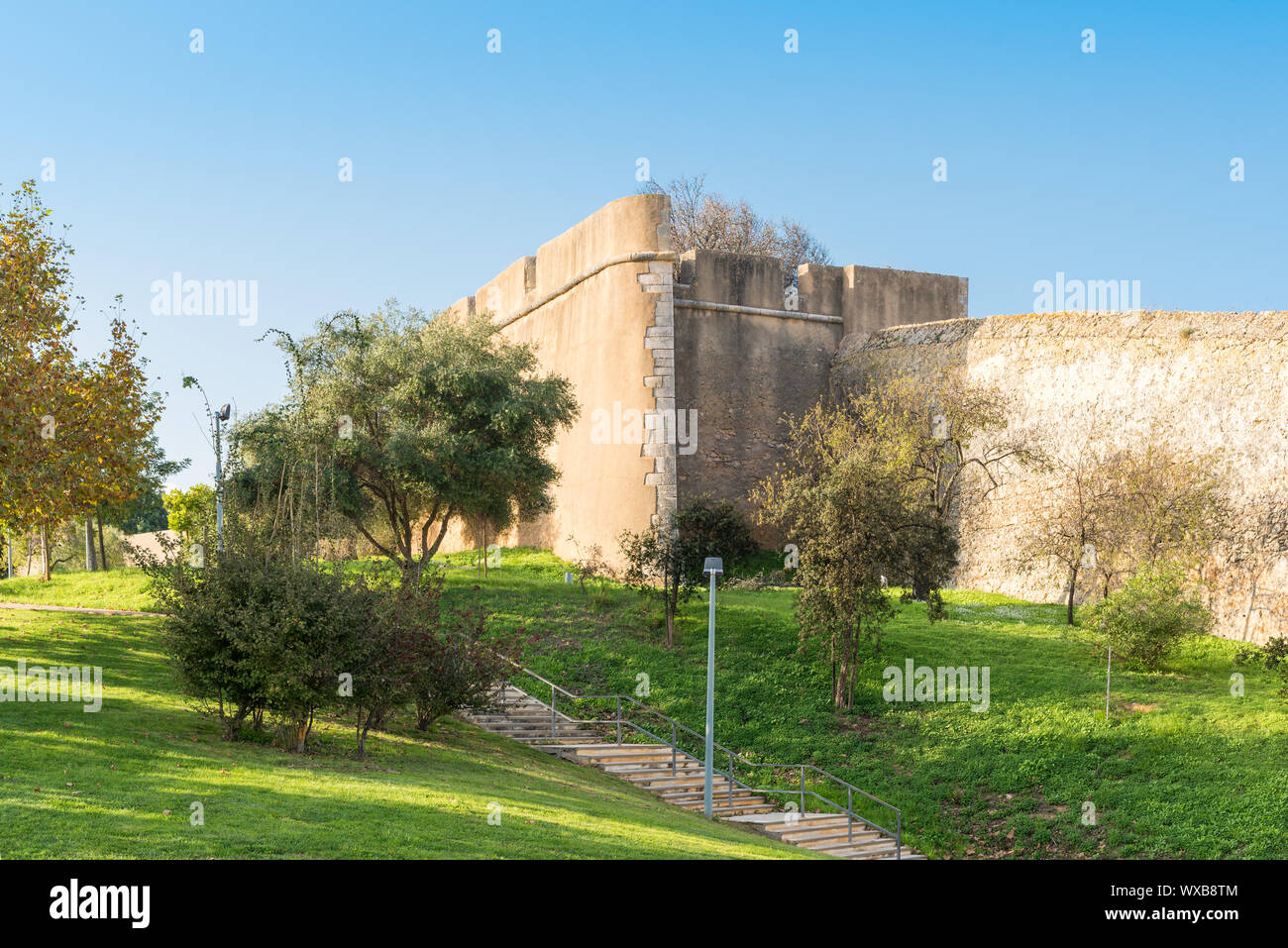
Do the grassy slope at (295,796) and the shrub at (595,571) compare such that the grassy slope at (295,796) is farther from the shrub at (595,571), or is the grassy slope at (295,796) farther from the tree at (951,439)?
the tree at (951,439)

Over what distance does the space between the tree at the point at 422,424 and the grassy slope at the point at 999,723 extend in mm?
2562

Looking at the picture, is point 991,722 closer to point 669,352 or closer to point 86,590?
point 669,352

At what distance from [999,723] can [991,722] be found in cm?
14

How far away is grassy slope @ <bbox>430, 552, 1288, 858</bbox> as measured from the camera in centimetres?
1533

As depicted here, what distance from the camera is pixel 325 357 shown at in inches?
1068

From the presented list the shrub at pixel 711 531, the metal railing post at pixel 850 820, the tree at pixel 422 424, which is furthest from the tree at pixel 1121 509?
the tree at pixel 422 424

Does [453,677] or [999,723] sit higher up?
[453,677]

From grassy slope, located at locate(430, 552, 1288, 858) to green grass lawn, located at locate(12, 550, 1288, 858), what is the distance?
0.10 feet

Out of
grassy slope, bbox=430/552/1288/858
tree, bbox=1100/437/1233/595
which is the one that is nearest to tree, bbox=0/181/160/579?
grassy slope, bbox=430/552/1288/858

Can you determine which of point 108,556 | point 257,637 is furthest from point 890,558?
point 108,556

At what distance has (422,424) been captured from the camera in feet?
83.6

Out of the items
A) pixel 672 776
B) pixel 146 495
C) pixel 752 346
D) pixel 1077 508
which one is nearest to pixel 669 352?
pixel 752 346

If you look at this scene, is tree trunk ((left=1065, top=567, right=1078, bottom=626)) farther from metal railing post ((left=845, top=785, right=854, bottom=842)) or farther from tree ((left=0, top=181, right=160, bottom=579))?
tree ((left=0, top=181, right=160, bottom=579))
